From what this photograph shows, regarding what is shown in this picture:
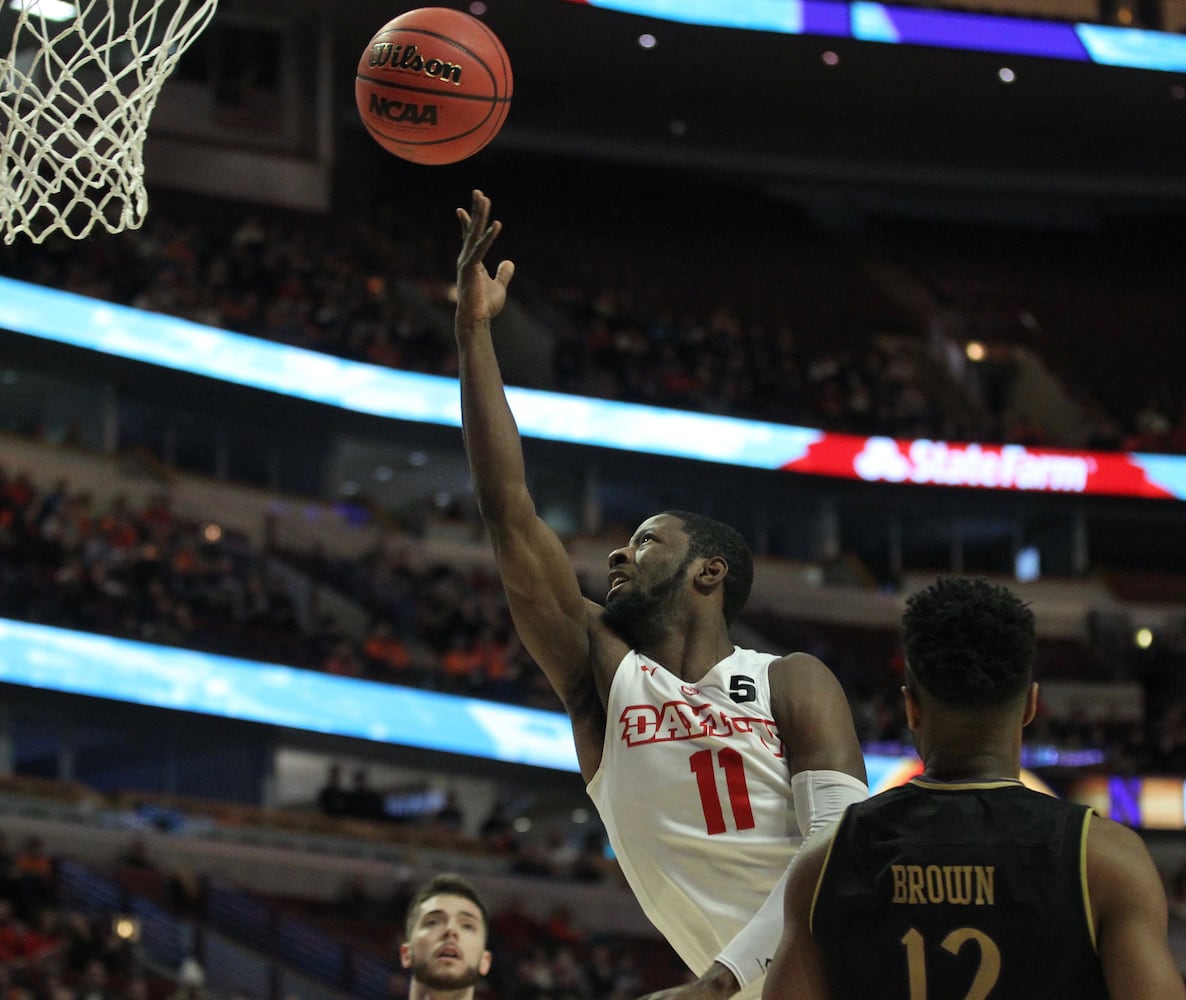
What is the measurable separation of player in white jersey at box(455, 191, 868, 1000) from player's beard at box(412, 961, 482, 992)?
3.83ft

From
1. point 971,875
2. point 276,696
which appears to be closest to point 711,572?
point 971,875

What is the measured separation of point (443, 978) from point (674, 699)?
1.57 m

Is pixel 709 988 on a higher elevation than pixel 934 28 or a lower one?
lower

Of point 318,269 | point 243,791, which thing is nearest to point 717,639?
point 243,791

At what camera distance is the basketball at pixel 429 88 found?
482 centimetres

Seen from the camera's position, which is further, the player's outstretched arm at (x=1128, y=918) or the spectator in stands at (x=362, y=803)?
the spectator in stands at (x=362, y=803)

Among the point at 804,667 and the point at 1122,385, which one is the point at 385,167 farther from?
the point at 804,667

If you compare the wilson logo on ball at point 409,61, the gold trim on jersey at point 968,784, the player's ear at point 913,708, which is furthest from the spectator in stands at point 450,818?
the gold trim on jersey at point 968,784

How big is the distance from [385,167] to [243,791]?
12.4 meters

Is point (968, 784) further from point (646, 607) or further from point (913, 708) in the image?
point (646, 607)

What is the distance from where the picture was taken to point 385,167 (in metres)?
29.0

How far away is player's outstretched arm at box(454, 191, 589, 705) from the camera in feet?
12.7

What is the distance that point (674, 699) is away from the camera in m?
3.83

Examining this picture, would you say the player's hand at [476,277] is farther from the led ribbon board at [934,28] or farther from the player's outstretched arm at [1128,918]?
the led ribbon board at [934,28]
